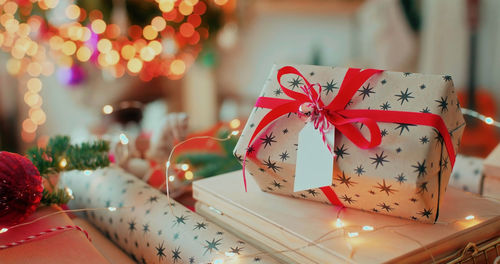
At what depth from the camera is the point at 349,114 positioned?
1.90 feet

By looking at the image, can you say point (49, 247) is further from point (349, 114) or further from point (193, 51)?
point (193, 51)

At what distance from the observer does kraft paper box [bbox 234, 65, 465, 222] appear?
1.77 ft

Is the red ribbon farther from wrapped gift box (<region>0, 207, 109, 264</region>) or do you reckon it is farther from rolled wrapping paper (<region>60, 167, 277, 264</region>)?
wrapped gift box (<region>0, 207, 109, 264</region>)

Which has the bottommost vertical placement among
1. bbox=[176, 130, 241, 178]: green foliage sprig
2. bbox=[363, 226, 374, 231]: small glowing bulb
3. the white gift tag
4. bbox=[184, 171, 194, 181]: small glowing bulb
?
bbox=[184, 171, 194, 181]: small glowing bulb

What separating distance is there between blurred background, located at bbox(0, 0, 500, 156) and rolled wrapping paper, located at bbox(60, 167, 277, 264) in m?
1.13

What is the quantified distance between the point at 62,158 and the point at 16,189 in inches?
6.0

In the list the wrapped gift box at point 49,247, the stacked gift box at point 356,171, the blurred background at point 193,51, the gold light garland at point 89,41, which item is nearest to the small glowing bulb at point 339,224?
the stacked gift box at point 356,171

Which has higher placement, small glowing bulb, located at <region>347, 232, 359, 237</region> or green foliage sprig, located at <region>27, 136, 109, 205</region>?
green foliage sprig, located at <region>27, 136, 109, 205</region>

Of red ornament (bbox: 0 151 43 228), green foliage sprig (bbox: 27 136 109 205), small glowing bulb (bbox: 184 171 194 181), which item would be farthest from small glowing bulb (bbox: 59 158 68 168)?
small glowing bulb (bbox: 184 171 194 181)

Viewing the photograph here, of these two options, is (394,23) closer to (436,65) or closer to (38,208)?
(436,65)

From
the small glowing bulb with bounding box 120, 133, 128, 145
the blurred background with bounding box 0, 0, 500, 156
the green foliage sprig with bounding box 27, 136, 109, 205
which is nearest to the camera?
the green foliage sprig with bounding box 27, 136, 109, 205

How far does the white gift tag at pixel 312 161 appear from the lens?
0.58 m

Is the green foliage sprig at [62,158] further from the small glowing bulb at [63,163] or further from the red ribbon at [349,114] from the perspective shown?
the red ribbon at [349,114]

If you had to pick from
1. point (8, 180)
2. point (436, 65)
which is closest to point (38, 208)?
point (8, 180)
